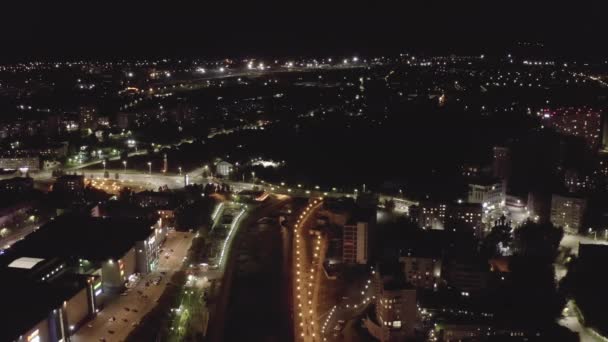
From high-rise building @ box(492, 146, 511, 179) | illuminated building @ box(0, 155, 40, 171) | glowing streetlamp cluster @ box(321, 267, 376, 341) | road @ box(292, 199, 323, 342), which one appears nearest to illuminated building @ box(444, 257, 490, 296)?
glowing streetlamp cluster @ box(321, 267, 376, 341)

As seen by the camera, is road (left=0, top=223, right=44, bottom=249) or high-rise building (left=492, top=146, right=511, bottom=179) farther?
high-rise building (left=492, top=146, right=511, bottom=179)

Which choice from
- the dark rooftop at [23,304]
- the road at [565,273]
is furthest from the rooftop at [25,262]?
the road at [565,273]

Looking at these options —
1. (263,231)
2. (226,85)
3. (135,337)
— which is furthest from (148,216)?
(226,85)

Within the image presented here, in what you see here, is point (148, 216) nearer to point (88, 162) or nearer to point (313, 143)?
point (88, 162)

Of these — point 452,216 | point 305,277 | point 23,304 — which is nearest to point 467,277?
point 305,277

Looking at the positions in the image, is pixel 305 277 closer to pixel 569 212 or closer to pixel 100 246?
pixel 100 246

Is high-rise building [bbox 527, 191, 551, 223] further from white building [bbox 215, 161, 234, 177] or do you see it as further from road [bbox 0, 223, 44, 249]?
Answer: road [bbox 0, 223, 44, 249]

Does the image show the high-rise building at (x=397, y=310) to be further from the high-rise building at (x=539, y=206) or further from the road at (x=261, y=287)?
the high-rise building at (x=539, y=206)
